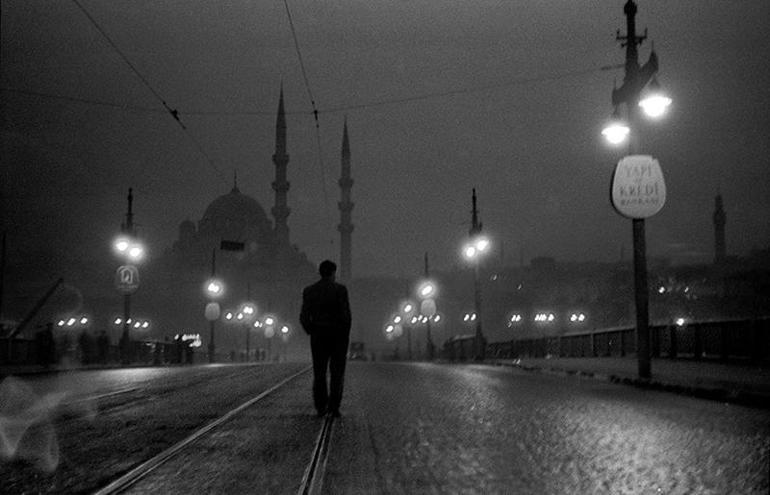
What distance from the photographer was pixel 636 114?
15.6 m

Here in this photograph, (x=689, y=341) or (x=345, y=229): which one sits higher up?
(x=345, y=229)

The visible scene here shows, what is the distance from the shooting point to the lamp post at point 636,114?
14.7 m

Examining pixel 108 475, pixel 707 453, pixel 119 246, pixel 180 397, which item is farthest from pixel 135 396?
pixel 119 246

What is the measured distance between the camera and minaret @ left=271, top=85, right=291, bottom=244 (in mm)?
122750

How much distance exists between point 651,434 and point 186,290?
4447 inches

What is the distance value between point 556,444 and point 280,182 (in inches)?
4612

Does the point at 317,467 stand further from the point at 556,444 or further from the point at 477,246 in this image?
the point at 477,246

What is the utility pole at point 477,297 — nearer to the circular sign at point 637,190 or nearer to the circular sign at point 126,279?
the circular sign at point 126,279

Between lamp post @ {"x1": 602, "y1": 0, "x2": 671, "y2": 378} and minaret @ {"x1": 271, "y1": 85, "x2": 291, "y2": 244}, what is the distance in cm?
10730

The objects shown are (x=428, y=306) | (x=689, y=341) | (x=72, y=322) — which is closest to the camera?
(x=689, y=341)

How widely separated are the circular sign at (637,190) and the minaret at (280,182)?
108702mm

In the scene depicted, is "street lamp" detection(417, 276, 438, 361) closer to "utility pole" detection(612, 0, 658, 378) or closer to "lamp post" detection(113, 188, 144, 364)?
"lamp post" detection(113, 188, 144, 364)

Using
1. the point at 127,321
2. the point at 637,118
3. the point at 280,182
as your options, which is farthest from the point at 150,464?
the point at 280,182

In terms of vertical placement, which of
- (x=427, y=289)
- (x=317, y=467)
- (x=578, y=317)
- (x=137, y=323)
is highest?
(x=427, y=289)
